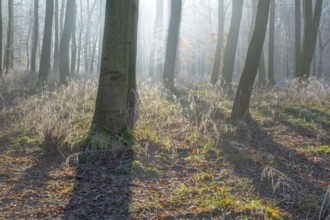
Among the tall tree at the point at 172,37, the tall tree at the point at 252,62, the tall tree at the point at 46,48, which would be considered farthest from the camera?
the tall tree at the point at 46,48

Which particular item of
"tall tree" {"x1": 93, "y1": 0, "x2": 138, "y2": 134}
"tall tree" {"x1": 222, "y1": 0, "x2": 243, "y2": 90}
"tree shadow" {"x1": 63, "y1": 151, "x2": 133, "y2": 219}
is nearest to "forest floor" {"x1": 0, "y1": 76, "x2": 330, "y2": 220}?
"tree shadow" {"x1": 63, "y1": 151, "x2": 133, "y2": 219}

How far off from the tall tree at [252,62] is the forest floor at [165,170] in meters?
0.36

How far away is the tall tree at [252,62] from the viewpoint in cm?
714

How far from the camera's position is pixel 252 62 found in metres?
7.31

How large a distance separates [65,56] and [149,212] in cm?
1181

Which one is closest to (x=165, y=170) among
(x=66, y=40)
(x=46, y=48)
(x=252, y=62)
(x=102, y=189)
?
(x=102, y=189)

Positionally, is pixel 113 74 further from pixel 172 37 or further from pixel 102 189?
pixel 172 37

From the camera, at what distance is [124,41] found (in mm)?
5500

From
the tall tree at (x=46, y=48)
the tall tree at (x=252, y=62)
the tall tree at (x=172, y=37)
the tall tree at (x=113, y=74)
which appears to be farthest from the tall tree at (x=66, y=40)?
the tall tree at (x=113, y=74)

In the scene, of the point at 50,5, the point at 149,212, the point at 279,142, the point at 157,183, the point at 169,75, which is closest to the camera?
the point at 149,212

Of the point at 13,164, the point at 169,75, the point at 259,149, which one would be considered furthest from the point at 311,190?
the point at 169,75

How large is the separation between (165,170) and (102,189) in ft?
3.64

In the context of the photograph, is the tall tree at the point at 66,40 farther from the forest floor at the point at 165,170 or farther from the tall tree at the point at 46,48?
the forest floor at the point at 165,170

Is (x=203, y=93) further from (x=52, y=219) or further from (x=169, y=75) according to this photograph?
(x=52, y=219)
